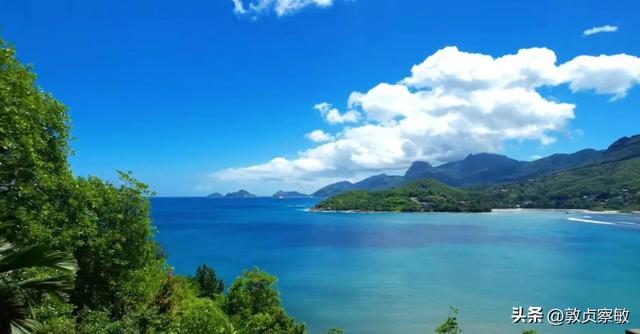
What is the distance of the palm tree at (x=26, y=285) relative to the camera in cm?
621

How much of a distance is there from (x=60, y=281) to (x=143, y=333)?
1388 cm

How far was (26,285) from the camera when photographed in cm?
678

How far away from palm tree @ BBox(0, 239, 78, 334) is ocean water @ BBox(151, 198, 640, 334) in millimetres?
37815

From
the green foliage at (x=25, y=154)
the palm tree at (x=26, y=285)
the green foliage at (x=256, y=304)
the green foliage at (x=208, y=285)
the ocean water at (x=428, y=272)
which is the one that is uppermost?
the green foliage at (x=25, y=154)

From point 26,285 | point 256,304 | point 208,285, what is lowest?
point 208,285

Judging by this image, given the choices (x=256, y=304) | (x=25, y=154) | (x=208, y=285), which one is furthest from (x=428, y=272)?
(x=25, y=154)

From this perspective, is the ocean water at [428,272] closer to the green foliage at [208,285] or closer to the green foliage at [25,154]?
the green foliage at [208,285]

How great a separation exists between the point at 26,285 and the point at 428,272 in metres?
73.4

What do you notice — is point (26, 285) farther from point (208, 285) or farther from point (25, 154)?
point (208, 285)

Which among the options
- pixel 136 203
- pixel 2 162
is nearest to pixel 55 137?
pixel 2 162

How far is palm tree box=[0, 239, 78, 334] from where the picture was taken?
621cm

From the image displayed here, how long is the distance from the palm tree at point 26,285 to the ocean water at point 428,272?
3782 centimetres

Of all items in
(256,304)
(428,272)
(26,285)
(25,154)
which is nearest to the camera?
(26,285)

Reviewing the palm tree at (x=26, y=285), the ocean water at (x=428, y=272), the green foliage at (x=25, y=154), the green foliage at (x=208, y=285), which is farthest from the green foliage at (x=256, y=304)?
the palm tree at (x=26, y=285)
